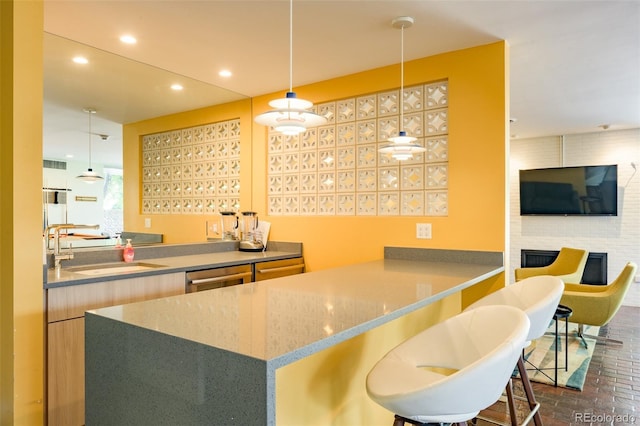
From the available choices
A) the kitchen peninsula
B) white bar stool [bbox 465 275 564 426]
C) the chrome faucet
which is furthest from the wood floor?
the chrome faucet

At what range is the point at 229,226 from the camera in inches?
152

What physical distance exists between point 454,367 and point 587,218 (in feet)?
19.2

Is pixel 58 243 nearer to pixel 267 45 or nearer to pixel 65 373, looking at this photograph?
pixel 65 373

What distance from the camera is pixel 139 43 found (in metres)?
2.73

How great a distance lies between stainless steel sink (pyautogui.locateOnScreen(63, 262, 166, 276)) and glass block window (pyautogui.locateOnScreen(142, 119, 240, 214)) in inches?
18.9

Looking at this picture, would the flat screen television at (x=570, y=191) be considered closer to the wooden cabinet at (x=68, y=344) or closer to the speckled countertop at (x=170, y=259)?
the speckled countertop at (x=170, y=259)

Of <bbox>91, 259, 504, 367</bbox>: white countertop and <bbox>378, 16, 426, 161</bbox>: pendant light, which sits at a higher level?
<bbox>378, 16, 426, 161</bbox>: pendant light

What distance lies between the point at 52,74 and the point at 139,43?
563 mm

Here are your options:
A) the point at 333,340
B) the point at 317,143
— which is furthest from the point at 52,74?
the point at 333,340

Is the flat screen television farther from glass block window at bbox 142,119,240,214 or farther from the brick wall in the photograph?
glass block window at bbox 142,119,240,214

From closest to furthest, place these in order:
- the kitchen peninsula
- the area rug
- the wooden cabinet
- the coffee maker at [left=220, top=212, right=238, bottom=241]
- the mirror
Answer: the kitchen peninsula
the wooden cabinet
the mirror
the area rug
the coffee maker at [left=220, top=212, right=238, bottom=241]

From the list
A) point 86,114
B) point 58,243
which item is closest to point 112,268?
point 58,243

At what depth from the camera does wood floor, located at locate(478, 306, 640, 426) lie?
255 cm

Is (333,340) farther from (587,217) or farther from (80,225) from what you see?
(587,217)
